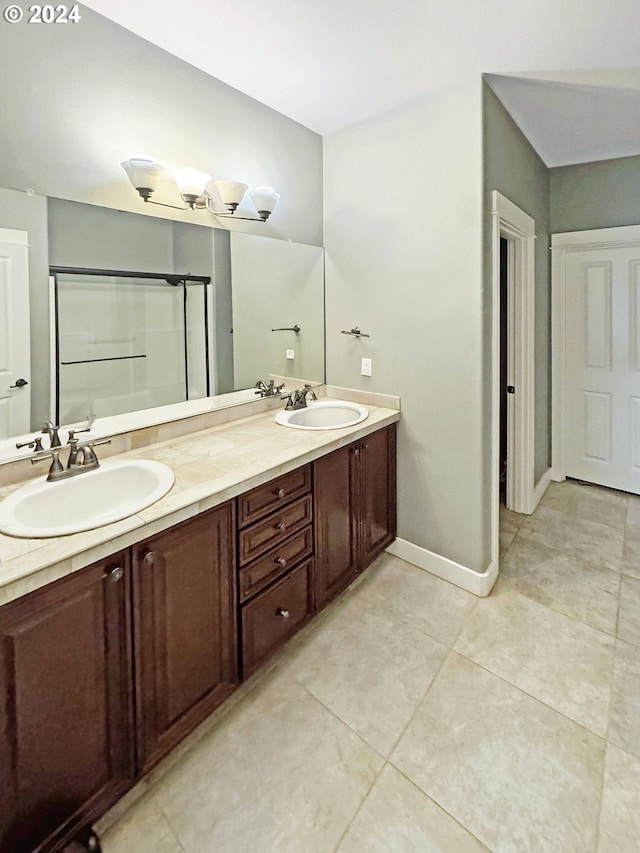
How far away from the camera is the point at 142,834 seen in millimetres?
1230

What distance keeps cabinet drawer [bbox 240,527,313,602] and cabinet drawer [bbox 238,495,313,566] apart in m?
0.03

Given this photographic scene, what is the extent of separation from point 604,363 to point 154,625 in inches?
145

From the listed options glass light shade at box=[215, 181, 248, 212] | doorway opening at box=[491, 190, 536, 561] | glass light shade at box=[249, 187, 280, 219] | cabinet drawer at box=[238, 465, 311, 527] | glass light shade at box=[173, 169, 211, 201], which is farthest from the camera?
doorway opening at box=[491, 190, 536, 561]

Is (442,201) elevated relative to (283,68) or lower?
lower

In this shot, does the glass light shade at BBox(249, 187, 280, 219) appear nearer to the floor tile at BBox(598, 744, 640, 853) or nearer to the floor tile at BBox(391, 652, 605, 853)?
the floor tile at BBox(391, 652, 605, 853)

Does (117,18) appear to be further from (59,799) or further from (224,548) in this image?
(59,799)

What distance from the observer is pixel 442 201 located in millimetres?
2172

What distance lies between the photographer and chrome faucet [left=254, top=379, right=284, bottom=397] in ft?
8.25

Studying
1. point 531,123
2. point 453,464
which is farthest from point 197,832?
point 531,123

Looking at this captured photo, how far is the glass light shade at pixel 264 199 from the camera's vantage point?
2.21 meters

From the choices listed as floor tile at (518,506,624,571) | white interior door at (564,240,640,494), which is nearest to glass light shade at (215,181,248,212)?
floor tile at (518,506,624,571)

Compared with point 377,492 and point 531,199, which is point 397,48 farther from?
point 377,492

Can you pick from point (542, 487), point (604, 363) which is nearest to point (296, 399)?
point (542, 487)

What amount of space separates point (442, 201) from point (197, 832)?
264 centimetres
